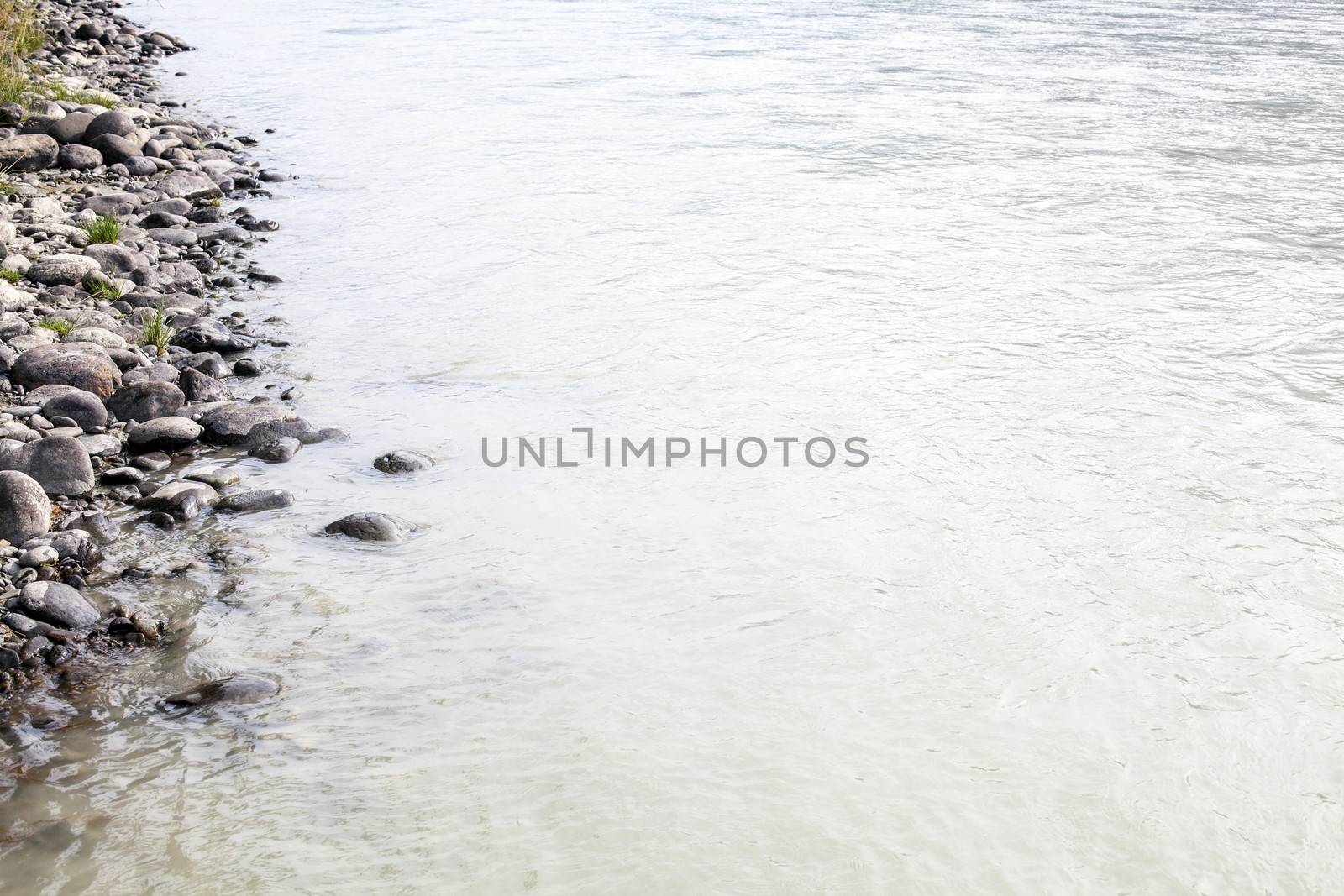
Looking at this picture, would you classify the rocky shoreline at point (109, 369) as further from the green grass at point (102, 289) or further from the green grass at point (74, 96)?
the green grass at point (74, 96)

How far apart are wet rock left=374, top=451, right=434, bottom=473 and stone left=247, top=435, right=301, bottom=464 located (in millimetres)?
360

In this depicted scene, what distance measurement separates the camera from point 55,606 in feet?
11.6

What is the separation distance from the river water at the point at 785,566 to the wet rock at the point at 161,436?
0.38 metres

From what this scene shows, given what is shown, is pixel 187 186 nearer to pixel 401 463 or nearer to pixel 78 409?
pixel 78 409

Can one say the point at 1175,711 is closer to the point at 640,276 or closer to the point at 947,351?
the point at 947,351

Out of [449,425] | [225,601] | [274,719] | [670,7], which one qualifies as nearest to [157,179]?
[449,425]

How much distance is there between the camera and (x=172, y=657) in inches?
136

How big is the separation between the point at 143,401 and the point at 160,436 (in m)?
0.32

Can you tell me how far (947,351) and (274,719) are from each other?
3.72 metres

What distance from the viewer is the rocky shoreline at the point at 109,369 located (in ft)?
12.0

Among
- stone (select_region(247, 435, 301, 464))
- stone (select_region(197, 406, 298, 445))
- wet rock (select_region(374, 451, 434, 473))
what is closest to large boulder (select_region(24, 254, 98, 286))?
stone (select_region(197, 406, 298, 445))

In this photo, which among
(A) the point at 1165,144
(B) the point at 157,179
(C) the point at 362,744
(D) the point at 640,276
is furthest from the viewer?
(A) the point at 1165,144

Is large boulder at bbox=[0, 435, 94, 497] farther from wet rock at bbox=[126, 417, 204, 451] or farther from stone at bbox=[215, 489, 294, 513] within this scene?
stone at bbox=[215, 489, 294, 513]

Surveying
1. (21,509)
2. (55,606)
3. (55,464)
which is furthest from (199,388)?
(55,606)
